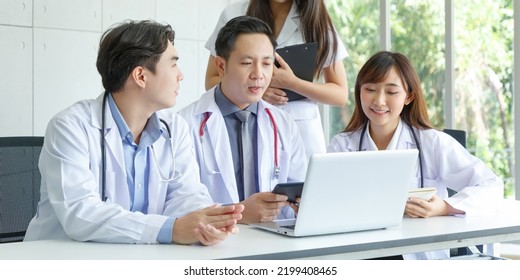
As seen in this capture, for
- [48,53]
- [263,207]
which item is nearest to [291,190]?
[263,207]

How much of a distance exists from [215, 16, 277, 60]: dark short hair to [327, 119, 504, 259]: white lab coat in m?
0.50

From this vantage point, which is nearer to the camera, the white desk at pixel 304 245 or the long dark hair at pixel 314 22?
the white desk at pixel 304 245

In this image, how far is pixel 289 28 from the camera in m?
3.21

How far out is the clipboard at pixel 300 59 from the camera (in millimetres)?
2959

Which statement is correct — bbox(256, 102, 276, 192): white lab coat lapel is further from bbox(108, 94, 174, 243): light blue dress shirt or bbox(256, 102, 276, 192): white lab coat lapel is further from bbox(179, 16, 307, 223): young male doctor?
bbox(108, 94, 174, 243): light blue dress shirt

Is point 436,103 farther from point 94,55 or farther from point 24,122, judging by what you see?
point 24,122

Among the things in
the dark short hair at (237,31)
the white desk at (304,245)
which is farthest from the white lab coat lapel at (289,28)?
the white desk at (304,245)

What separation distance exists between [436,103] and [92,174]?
12.1ft

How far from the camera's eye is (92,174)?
2102 millimetres

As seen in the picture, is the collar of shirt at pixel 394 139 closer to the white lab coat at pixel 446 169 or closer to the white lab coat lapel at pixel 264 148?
the white lab coat at pixel 446 169

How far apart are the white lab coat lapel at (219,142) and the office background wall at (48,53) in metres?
2.22

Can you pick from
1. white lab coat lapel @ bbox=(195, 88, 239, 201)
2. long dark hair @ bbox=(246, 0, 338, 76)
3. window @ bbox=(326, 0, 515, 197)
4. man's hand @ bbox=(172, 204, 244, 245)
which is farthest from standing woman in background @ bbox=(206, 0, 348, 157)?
window @ bbox=(326, 0, 515, 197)

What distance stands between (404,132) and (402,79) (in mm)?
191

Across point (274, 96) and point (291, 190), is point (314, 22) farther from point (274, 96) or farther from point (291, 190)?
point (291, 190)
